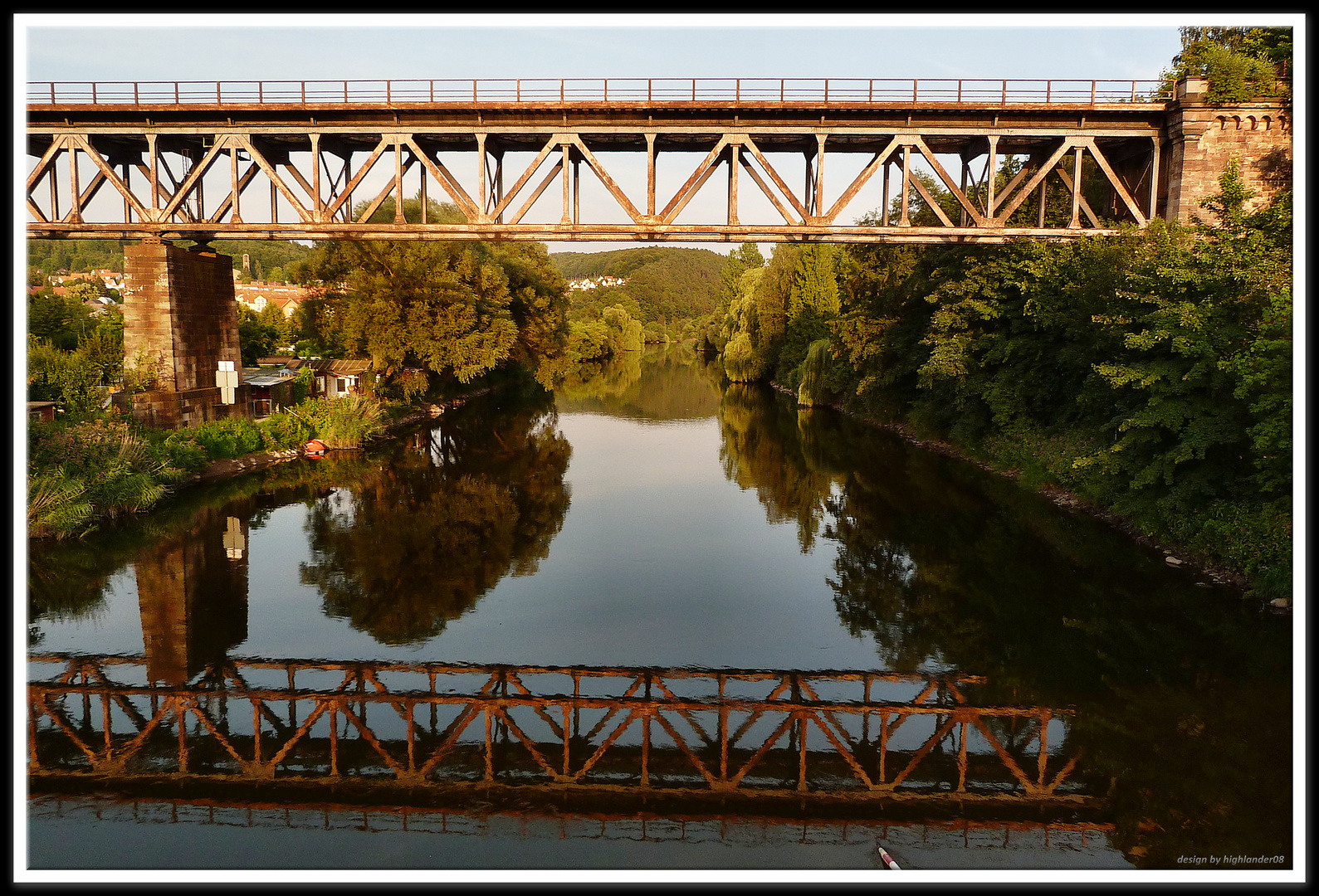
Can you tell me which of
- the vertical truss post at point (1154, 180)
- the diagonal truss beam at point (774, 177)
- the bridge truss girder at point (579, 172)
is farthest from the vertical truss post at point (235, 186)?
the vertical truss post at point (1154, 180)

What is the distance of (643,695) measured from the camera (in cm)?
1117

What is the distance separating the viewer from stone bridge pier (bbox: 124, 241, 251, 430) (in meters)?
25.3

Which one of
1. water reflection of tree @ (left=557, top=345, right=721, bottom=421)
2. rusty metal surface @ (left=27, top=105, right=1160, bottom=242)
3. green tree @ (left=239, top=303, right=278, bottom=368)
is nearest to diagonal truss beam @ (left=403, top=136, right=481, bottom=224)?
rusty metal surface @ (left=27, top=105, right=1160, bottom=242)

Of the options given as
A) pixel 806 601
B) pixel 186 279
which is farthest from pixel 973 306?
pixel 186 279

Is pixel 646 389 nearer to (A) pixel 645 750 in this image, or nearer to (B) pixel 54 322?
(B) pixel 54 322

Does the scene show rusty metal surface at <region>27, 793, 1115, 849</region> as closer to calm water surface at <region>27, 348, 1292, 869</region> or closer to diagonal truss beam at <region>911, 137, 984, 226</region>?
calm water surface at <region>27, 348, 1292, 869</region>

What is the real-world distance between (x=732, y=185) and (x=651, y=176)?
2.23 metres

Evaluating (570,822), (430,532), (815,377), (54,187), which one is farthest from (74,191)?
(815,377)

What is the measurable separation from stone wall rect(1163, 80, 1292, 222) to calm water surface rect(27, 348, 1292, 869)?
10.7 m

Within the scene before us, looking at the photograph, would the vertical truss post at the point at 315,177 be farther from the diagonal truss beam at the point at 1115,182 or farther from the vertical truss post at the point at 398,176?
the diagonal truss beam at the point at 1115,182

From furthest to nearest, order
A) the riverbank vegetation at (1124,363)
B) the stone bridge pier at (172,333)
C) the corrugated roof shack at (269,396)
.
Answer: the corrugated roof shack at (269,396) → the stone bridge pier at (172,333) → the riverbank vegetation at (1124,363)

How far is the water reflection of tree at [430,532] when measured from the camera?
14.6 metres

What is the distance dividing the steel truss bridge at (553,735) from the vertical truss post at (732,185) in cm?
1449

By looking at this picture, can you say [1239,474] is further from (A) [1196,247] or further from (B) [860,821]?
(B) [860,821]
